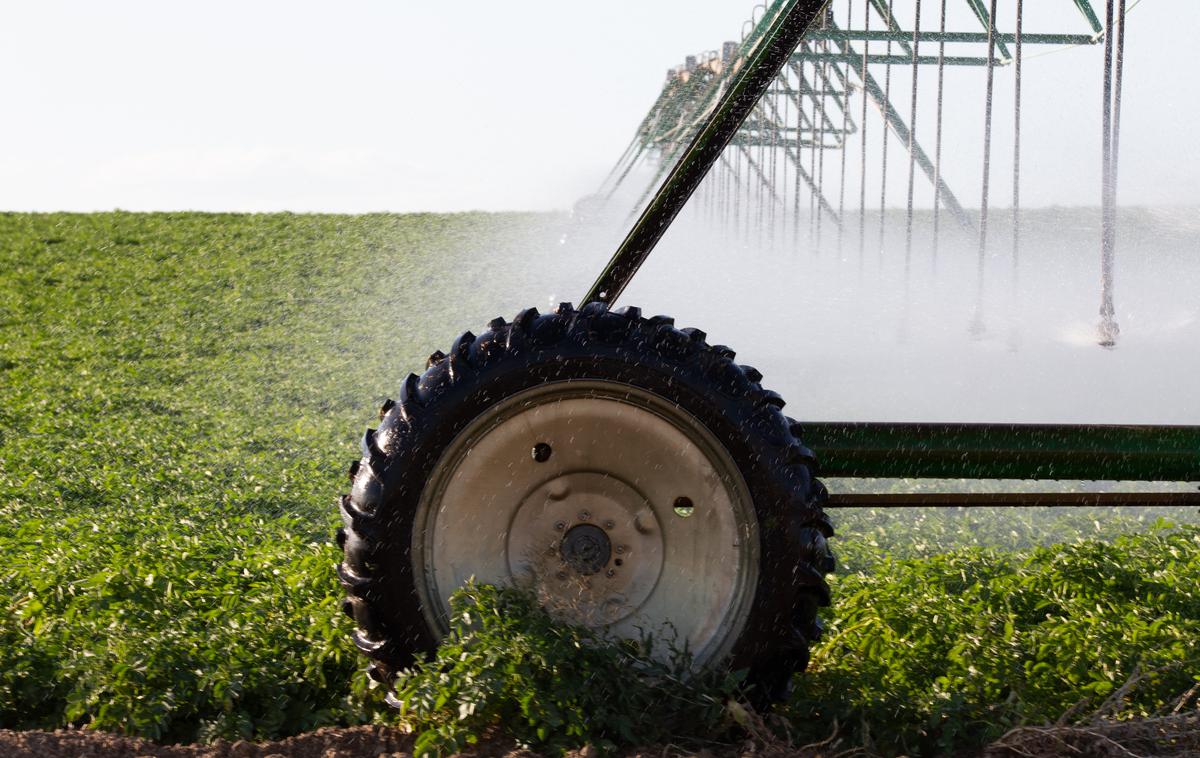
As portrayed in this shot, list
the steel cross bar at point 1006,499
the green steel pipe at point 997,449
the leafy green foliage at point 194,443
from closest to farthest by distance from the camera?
the leafy green foliage at point 194,443, the green steel pipe at point 997,449, the steel cross bar at point 1006,499

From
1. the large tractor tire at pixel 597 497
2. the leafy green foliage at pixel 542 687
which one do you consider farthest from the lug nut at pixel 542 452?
the leafy green foliage at pixel 542 687

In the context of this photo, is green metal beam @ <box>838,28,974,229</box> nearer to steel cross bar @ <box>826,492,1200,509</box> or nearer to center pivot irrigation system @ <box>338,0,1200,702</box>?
steel cross bar @ <box>826,492,1200,509</box>

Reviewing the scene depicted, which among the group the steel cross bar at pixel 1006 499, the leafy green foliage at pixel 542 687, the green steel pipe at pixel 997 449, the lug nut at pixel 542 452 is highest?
the green steel pipe at pixel 997 449

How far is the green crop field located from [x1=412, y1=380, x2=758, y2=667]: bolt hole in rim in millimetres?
459

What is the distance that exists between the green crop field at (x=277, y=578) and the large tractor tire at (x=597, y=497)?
398 millimetres

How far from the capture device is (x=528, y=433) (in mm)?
3133

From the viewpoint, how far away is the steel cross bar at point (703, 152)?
355 cm

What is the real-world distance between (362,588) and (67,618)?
1.53m

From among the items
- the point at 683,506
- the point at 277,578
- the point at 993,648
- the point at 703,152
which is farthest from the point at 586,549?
the point at 277,578

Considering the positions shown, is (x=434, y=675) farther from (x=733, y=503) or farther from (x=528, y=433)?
(x=733, y=503)

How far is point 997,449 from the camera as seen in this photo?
3816 millimetres

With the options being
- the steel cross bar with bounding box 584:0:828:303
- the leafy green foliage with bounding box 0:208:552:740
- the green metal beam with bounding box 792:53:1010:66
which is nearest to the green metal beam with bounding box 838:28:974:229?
the green metal beam with bounding box 792:53:1010:66

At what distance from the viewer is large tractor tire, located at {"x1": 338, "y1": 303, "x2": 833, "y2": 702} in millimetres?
3064

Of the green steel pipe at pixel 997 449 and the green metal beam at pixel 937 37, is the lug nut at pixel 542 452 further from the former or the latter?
the green metal beam at pixel 937 37
